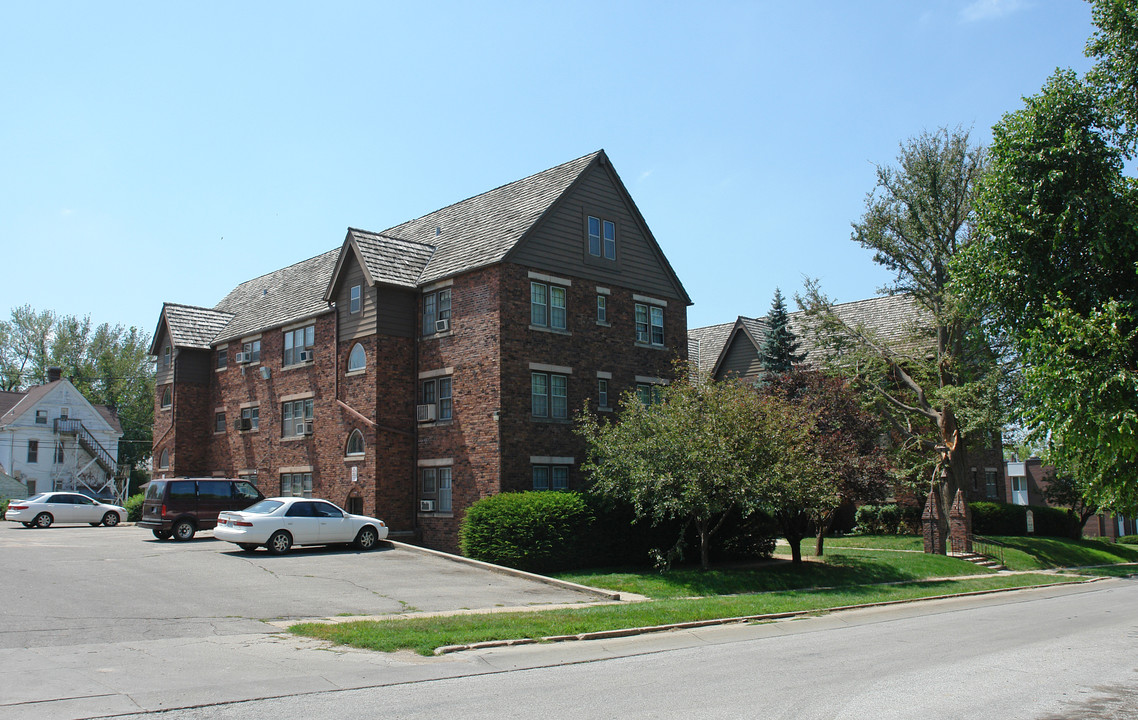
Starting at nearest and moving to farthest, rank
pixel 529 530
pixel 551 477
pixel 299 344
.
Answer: pixel 529 530, pixel 551 477, pixel 299 344

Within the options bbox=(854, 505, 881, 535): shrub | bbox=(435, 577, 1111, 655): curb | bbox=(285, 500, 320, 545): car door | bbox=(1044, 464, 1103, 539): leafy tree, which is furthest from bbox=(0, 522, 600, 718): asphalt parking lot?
bbox=(1044, 464, 1103, 539): leafy tree

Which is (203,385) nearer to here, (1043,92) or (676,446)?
(676,446)

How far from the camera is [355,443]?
2869 cm

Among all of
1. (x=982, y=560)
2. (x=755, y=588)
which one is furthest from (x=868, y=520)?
(x=755, y=588)

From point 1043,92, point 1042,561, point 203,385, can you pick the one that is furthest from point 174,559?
point 1042,561

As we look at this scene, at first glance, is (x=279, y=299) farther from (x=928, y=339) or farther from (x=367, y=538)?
(x=928, y=339)

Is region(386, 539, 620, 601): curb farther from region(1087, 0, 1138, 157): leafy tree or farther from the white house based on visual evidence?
the white house

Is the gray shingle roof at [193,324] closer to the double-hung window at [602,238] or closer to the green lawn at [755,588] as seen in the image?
the double-hung window at [602,238]

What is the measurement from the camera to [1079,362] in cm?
1042

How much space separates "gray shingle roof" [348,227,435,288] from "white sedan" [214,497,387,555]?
786 centimetres

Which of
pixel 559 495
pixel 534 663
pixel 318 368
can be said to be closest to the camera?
pixel 534 663

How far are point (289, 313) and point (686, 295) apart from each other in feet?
52.5

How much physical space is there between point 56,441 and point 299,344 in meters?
39.3

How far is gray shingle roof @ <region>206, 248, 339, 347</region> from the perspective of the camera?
3384 cm
